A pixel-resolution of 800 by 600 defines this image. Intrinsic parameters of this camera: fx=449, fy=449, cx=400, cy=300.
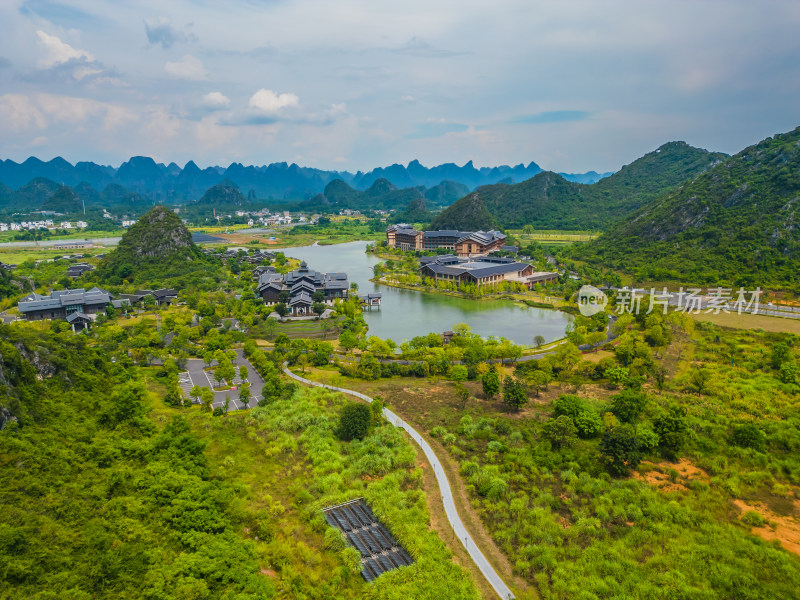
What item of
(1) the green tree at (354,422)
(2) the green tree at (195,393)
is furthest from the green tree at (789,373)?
(2) the green tree at (195,393)

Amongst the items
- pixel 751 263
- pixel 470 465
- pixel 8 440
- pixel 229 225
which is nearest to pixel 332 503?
pixel 470 465

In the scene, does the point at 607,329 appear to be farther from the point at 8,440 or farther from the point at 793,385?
the point at 8,440

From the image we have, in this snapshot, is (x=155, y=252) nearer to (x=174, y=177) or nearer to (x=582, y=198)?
(x=582, y=198)

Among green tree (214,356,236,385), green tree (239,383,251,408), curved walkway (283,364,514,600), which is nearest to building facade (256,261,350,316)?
green tree (214,356,236,385)

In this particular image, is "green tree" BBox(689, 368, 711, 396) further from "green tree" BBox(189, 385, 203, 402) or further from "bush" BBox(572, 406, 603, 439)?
"green tree" BBox(189, 385, 203, 402)

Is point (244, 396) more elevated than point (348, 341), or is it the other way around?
point (348, 341)

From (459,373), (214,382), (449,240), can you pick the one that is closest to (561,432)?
(459,373)
